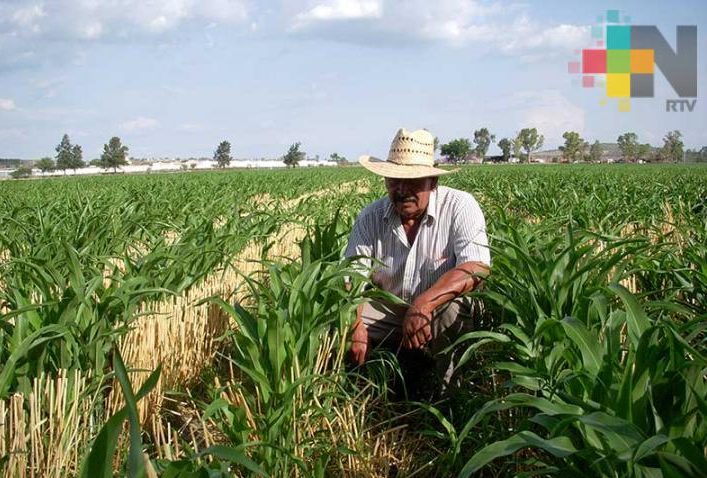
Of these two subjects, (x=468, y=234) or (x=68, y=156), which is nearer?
(x=468, y=234)

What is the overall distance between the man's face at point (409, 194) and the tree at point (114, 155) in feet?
327

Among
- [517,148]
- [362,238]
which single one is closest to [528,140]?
[517,148]

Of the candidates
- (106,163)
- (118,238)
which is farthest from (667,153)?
(118,238)

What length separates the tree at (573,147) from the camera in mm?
111000

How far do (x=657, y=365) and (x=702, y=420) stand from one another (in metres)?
0.18

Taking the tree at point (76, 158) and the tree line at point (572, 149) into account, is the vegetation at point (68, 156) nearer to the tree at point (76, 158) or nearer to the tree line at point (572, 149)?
the tree at point (76, 158)

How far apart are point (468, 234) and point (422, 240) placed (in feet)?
0.92

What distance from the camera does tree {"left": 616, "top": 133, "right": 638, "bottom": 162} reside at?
110562 mm

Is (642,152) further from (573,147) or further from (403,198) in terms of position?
(403,198)

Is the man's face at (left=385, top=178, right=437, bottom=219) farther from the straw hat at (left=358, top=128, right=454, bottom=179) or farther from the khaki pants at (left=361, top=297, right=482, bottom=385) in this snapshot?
the khaki pants at (left=361, top=297, right=482, bottom=385)

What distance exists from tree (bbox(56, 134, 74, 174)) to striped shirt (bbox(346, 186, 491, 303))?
359 ft

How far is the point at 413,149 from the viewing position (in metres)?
3.33

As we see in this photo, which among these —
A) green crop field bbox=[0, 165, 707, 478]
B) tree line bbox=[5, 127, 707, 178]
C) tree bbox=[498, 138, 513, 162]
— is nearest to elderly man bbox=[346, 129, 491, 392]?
green crop field bbox=[0, 165, 707, 478]

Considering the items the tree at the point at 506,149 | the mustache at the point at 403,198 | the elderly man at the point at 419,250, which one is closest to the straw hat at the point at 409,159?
the elderly man at the point at 419,250
